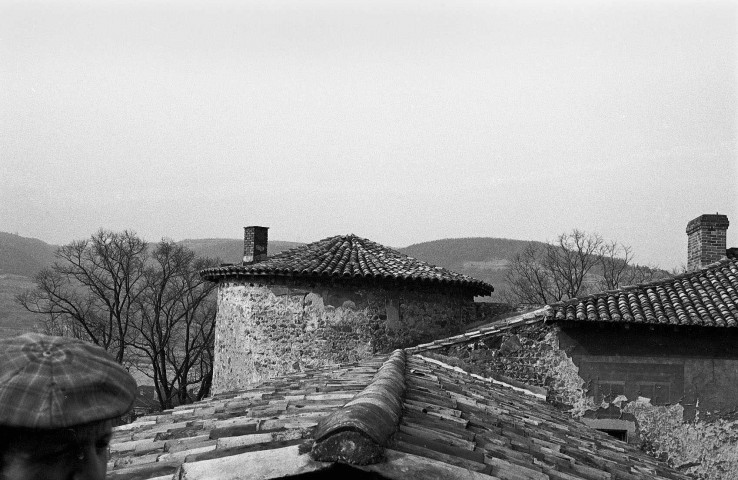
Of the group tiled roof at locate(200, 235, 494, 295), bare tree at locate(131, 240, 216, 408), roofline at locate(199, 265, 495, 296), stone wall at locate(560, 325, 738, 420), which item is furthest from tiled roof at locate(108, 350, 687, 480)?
bare tree at locate(131, 240, 216, 408)

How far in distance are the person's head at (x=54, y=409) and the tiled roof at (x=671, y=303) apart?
1152cm

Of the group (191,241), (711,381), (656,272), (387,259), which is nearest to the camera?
(711,381)

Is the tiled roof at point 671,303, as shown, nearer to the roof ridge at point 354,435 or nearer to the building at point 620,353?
the building at point 620,353

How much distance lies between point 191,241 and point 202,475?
3031 inches

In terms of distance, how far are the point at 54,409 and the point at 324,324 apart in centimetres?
1241

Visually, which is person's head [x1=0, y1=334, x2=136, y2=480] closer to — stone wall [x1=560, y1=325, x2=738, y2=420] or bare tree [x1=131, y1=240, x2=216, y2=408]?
stone wall [x1=560, y1=325, x2=738, y2=420]

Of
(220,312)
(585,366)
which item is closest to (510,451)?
(585,366)

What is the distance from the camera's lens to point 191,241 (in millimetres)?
76812

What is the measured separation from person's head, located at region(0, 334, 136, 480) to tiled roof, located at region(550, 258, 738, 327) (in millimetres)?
11523

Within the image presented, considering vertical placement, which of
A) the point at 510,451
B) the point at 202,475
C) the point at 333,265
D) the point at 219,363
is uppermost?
the point at 333,265

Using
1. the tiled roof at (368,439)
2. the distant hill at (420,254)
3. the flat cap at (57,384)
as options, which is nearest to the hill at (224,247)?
the distant hill at (420,254)

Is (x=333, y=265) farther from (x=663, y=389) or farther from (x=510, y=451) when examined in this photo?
A: (x=510, y=451)

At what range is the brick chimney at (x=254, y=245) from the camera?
17.7m

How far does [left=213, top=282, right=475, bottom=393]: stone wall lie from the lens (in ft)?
45.8
